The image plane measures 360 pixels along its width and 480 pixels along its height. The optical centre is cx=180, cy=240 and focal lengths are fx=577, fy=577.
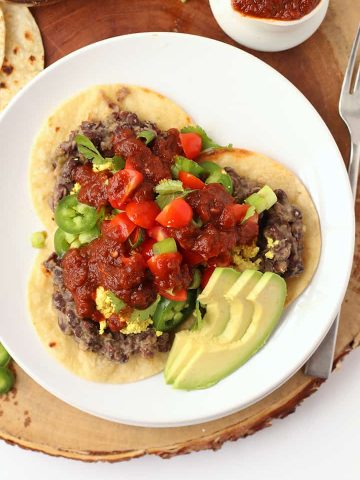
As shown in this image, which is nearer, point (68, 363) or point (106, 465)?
point (68, 363)

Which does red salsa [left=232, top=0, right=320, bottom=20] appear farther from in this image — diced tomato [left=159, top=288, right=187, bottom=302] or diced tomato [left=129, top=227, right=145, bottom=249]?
diced tomato [left=159, top=288, right=187, bottom=302]

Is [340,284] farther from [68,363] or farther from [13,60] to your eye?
[13,60]

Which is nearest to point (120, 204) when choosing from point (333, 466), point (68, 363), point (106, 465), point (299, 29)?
point (68, 363)

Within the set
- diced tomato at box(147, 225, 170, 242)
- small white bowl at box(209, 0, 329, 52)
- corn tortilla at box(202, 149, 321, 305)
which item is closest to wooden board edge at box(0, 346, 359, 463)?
corn tortilla at box(202, 149, 321, 305)

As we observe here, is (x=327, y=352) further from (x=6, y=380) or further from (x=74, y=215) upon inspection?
(x=6, y=380)

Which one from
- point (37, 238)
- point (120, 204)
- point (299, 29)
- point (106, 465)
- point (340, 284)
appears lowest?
point (106, 465)

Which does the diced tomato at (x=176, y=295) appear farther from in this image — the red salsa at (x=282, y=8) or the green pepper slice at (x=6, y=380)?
the red salsa at (x=282, y=8)
